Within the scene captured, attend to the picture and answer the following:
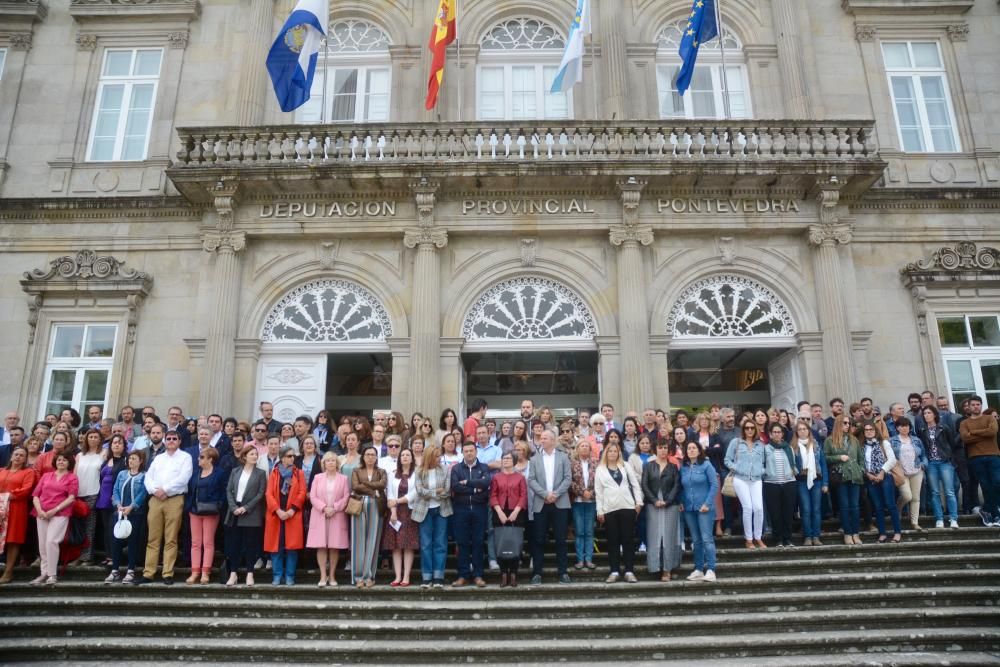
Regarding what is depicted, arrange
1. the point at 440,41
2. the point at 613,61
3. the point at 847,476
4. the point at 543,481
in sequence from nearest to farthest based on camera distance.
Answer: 1. the point at 543,481
2. the point at 847,476
3. the point at 440,41
4. the point at 613,61

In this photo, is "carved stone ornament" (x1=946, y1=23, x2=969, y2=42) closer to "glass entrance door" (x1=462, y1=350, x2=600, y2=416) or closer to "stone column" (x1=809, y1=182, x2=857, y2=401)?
"stone column" (x1=809, y1=182, x2=857, y2=401)

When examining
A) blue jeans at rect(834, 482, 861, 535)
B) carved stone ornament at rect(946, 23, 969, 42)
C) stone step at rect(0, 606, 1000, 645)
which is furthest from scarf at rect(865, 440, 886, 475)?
carved stone ornament at rect(946, 23, 969, 42)

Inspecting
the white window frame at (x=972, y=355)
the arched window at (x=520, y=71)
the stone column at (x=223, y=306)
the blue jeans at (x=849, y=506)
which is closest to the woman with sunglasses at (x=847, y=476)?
the blue jeans at (x=849, y=506)

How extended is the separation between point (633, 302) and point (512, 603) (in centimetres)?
666

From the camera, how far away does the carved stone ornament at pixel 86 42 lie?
15.3 metres

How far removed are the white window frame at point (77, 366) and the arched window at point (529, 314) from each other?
6819 millimetres

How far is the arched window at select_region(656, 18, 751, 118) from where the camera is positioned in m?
15.0

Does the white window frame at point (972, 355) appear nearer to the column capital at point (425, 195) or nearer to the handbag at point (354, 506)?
the column capital at point (425, 195)

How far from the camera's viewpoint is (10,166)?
14.5m

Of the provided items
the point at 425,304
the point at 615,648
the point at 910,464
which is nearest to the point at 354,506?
the point at 615,648

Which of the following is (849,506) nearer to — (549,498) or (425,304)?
(549,498)

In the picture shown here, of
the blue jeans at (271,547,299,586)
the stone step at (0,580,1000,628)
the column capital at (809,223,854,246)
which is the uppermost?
the column capital at (809,223,854,246)

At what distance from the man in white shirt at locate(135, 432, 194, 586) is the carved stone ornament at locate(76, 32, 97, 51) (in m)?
11.2

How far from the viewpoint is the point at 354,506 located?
26.5ft
